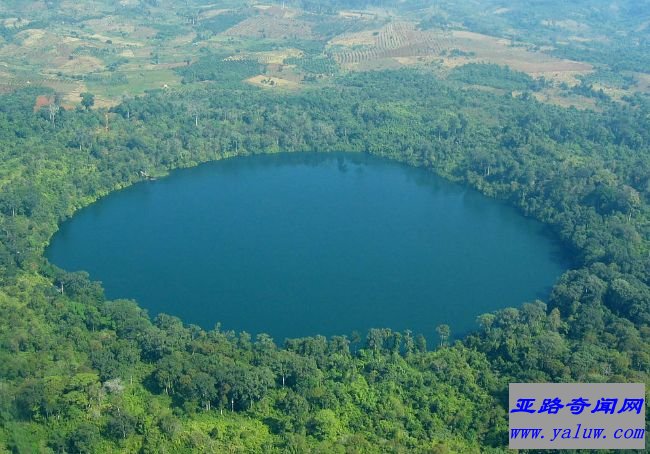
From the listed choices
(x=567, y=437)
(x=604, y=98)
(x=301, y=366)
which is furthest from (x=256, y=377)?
(x=604, y=98)

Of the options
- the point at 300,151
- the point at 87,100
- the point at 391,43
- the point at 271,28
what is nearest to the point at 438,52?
the point at 391,43

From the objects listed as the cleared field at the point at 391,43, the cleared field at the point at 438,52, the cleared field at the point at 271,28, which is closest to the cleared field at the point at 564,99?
the cleared field at the point at 438,52

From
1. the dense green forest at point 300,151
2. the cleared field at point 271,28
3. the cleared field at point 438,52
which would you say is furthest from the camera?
the cleared field at point 271,28

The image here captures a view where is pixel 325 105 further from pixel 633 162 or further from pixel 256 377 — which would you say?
pixel 256 377

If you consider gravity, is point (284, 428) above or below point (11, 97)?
below

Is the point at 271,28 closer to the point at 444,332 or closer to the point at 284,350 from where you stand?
the point at 444,332

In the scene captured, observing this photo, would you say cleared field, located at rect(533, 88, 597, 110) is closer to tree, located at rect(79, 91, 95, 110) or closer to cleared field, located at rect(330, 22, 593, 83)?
cleared field, located at rect(330, 22, 593, 83)

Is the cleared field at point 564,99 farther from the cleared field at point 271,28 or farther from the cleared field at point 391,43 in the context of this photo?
the cleared field at point 271,28
